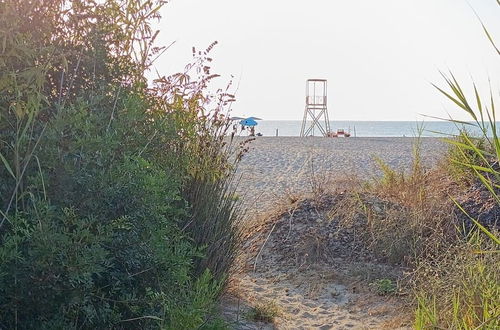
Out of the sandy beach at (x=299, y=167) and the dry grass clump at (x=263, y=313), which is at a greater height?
the sandy beach at (x=299, y=167)

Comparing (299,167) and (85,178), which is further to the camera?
(299,167)

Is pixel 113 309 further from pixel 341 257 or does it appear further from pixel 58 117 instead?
pixel 341 257

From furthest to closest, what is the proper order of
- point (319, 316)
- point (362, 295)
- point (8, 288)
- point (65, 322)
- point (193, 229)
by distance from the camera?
1. point (362, 295)
2. point (319, 316)
3. point (193, 229)
4. point (65, 322)
5. point (8, 288)

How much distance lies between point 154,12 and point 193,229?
1.55 metres

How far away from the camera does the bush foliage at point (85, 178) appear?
230cm

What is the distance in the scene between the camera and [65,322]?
2.48m

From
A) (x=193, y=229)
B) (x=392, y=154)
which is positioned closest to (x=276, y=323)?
(x=193, y=229)

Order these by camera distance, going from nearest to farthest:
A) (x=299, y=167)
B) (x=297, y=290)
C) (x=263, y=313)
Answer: (x=263, y=313), (x=297, y=290), (x=299, y=167)

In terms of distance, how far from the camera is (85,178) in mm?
2527

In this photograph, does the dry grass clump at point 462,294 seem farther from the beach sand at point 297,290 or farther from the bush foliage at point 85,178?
the bush foliage at point 85,178

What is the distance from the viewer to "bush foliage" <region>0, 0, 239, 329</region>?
230 cm

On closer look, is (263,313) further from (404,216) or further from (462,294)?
(404,216)

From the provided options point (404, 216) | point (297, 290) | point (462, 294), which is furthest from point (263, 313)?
point (404, 216)

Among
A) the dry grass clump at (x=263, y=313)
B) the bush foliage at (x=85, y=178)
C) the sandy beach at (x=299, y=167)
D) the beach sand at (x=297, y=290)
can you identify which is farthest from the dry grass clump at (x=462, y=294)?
the sandy beach at (x=299, y=167)
